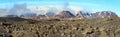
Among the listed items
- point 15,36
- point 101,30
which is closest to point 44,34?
point 15,36

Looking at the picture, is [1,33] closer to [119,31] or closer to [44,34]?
[44,34]

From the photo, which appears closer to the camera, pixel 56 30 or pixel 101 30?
pixel 101 30

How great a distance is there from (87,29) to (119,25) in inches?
93.8

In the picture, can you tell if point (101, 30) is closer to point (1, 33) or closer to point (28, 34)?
point (28, 34)

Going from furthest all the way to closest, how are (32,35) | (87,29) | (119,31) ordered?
(32,35)
(87,29)
(119,31)

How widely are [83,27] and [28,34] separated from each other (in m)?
Result: 4.48

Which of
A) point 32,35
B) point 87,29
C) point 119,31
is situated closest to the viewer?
point 119,31

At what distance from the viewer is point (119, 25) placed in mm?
25266

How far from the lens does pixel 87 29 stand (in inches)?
998

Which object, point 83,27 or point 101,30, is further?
point 83,27

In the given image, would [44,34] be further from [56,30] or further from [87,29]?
[87,29]

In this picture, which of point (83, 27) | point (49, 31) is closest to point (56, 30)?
point (49, 31)

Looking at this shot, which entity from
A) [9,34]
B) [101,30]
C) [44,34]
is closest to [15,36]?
[9,34]

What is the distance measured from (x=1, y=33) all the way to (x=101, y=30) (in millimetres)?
8786
